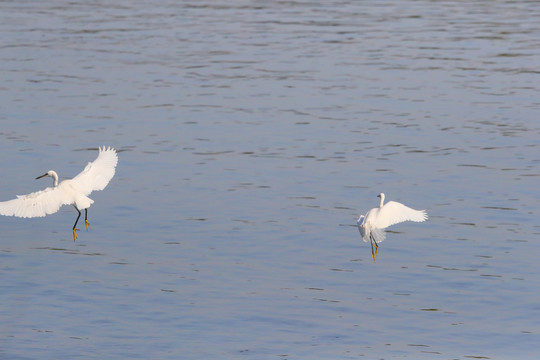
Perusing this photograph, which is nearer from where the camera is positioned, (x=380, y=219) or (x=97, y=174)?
(x=380, y=219)

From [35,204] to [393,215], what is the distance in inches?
188

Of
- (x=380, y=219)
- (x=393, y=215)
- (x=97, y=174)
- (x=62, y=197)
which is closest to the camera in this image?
(x=380, y=219)

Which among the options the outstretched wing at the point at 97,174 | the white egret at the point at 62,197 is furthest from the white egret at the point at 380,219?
the outstretched wing at the point at 97,174

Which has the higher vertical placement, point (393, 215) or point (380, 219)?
point (393, 215)

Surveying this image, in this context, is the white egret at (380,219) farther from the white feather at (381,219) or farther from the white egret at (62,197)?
the white egret at (62,197)

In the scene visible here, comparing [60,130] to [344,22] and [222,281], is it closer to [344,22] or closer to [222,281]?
[222,281]

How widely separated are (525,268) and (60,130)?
11.4 m

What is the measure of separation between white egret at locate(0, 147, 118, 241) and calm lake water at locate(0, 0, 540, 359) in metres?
1.19

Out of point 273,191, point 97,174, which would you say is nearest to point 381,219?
point 97,174

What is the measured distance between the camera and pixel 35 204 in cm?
1582

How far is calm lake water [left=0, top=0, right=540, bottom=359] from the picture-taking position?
591 inches

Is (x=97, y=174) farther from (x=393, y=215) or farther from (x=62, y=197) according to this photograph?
(x=393, y=215)

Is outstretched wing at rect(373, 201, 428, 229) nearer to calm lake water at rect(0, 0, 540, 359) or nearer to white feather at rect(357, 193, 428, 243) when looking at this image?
white feather at rect(357, 193, 428, 243)

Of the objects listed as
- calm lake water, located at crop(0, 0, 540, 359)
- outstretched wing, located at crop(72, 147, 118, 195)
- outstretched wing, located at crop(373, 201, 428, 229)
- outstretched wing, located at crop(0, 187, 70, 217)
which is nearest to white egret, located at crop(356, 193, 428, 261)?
outstretched wing, located at crop(373, 201, 428, 229)
